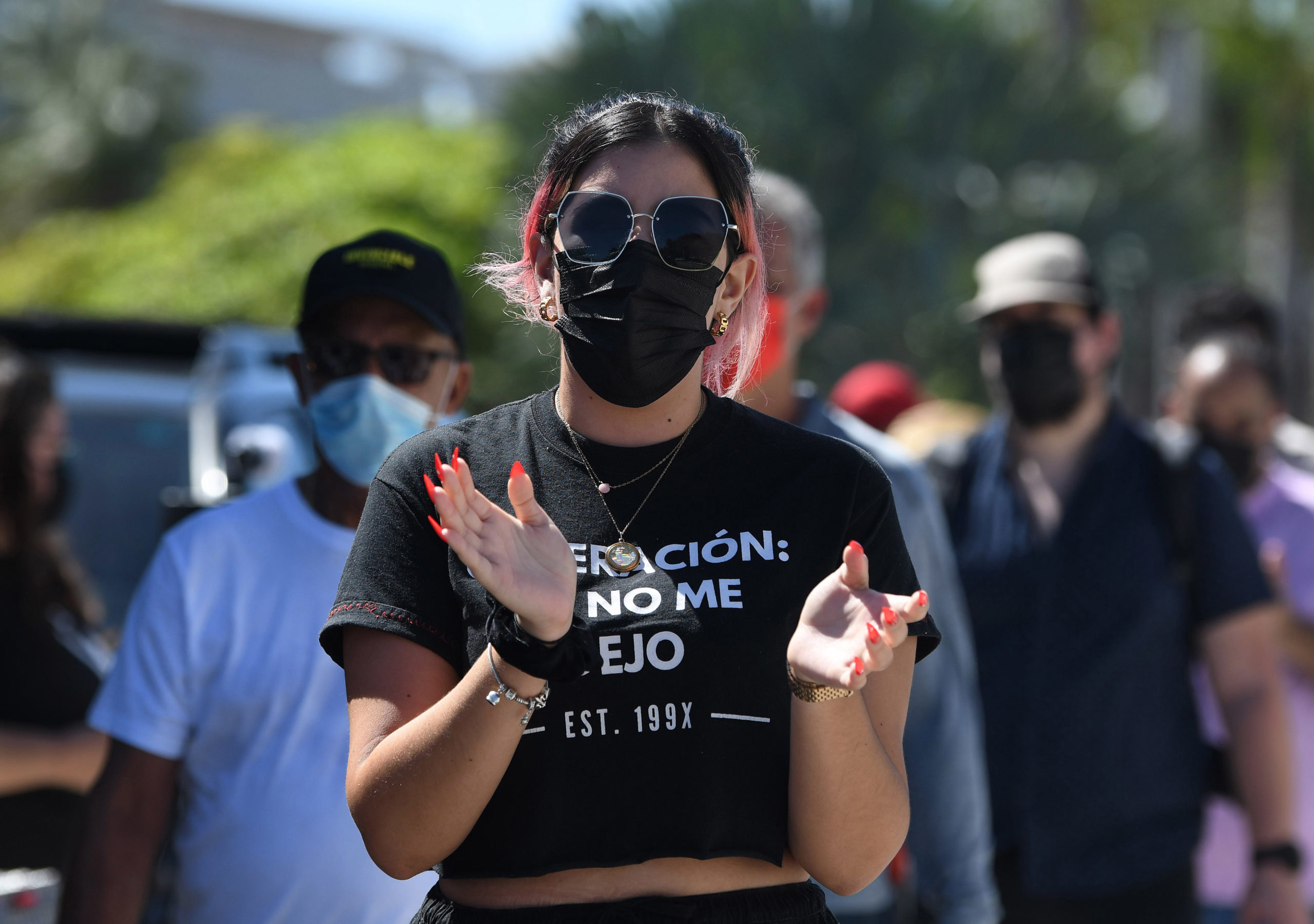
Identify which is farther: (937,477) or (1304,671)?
(1304,671)

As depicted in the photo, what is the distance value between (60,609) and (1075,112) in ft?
37.5

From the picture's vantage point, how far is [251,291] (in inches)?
656

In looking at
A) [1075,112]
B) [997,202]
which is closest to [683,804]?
[997,202]

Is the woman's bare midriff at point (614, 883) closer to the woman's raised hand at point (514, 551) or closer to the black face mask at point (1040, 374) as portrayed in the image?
the woman's raised hand at point (514, 551)

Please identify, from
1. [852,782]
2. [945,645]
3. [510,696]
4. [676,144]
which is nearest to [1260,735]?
[945,645]

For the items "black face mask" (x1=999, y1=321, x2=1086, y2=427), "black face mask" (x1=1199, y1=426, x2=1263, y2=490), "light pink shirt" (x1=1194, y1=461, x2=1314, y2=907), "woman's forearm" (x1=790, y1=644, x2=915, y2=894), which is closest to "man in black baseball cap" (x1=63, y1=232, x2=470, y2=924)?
"woman's forearm" (x1=790, y1=644, x2=915, y2=894)

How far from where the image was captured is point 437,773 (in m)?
1.59

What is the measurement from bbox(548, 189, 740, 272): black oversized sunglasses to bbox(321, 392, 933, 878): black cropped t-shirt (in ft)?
0.74

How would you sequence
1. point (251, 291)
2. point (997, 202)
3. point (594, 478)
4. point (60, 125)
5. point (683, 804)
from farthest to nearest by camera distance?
1. point (60, 125)
2. point (251, 291)
3. point (997, 202)
4. point (594, 478)
5. point (683, 804)

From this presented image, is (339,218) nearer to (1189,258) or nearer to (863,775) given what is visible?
(1189,258)

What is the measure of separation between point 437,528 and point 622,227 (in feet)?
1.49

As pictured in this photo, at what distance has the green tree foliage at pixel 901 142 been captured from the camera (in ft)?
41.1

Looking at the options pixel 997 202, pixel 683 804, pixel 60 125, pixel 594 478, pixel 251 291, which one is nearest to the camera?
pixel 683 804

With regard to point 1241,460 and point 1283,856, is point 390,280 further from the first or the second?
point 1241,460
